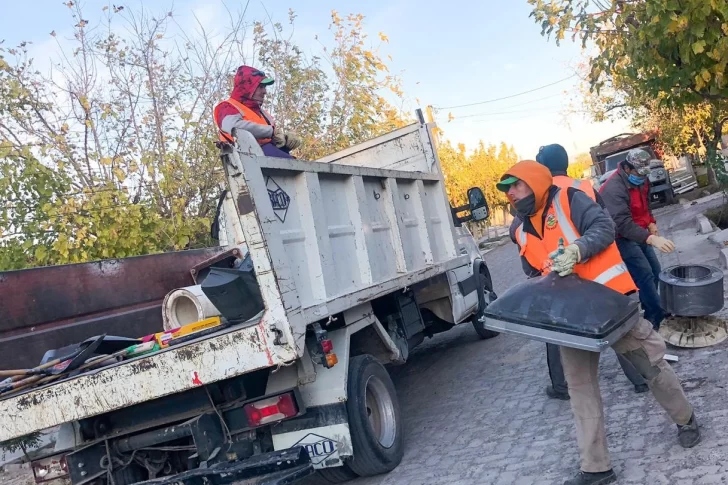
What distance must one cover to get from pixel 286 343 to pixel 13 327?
1876mm

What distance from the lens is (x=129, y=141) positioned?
944 cm

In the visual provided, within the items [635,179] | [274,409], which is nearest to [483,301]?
[635,179]

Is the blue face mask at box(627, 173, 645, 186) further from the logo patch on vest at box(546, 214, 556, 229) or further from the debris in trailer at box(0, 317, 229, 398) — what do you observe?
the debris in trailer at box(0, 317, 229, 398)

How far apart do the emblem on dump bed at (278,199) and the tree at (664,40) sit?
405cm

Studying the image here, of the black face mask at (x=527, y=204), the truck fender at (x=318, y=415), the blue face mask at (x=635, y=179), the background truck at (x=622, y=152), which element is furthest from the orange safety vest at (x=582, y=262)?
the background truck at (x=622, y=152)

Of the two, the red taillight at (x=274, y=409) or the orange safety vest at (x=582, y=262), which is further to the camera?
the red taillight at (x=274, y=409)

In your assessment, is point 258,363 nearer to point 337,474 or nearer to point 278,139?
point 337,474

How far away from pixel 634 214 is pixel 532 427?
201 centimetres

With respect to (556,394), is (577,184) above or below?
above

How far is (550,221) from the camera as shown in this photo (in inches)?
142

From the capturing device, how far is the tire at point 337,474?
4137mm

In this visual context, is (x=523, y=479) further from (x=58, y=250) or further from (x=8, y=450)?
(x=58, y=250)

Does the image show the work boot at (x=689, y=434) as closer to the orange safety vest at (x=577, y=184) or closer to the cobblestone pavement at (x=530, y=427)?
the cobblestone pavement at (x=530, y=427)

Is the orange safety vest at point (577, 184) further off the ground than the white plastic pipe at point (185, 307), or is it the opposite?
the orange safety vest at point (577, 184)
